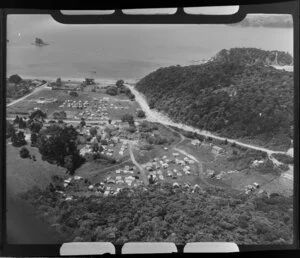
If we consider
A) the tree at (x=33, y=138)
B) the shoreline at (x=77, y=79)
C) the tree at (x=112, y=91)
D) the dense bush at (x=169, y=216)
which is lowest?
the dense bush at (x=169, y=216)

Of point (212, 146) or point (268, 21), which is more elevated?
point (268, 21)

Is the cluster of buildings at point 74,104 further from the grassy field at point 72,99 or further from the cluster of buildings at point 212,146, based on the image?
the cluster of buildings at point 212,146

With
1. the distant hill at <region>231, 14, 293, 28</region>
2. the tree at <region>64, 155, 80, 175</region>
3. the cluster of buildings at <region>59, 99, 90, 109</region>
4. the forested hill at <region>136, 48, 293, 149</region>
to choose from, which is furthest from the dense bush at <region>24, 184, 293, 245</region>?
the distant hill at <region>231, 14, 293, 28</region>

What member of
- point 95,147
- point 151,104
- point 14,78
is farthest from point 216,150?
point 14,78

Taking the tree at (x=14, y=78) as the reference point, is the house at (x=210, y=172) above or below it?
below

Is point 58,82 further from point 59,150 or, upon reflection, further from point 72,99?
point 59,150

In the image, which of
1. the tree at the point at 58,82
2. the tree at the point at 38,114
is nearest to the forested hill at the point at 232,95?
the tree at the point at 58,82

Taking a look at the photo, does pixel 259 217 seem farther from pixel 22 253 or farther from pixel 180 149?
pixel 22 253

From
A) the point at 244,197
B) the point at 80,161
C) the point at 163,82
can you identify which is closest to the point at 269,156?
the point at 244,197
